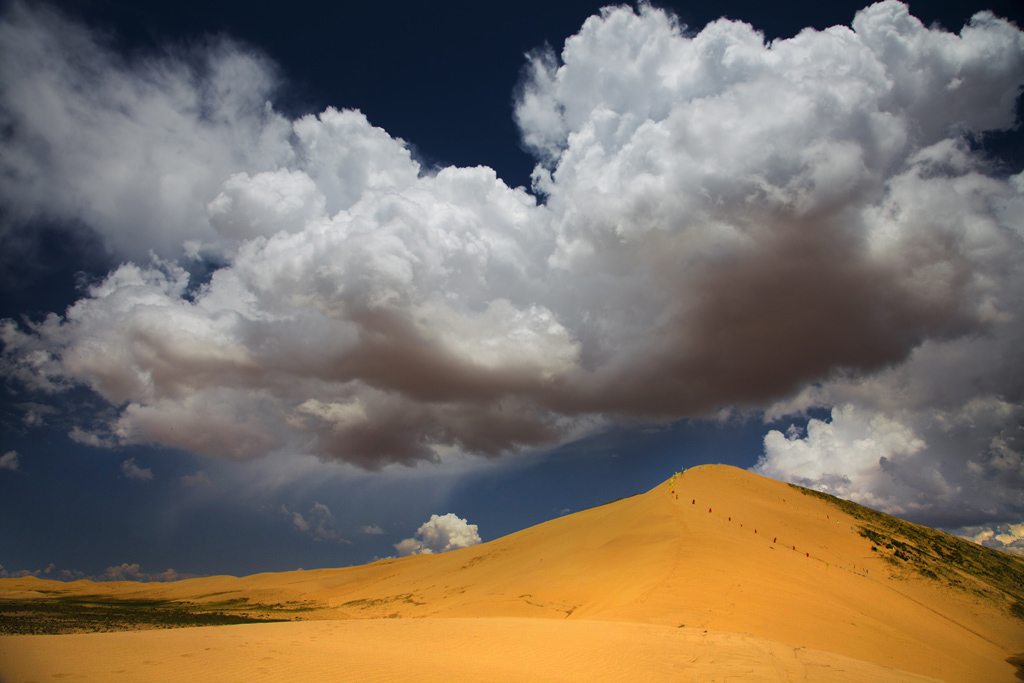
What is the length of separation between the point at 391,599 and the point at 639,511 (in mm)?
22439

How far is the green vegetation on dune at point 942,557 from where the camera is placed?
31.0 meters

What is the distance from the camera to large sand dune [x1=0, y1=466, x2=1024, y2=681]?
13297mm

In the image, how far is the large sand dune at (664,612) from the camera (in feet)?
43.6

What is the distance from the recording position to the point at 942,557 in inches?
1398

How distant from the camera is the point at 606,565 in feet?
97.9

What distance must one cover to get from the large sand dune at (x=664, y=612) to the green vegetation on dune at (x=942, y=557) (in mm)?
205

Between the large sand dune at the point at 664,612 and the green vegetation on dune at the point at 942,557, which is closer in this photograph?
the large sand dune at the point at 664,612

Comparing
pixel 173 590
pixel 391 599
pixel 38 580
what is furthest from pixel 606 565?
pixel 38 580

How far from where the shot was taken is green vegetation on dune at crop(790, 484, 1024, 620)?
1219 inches

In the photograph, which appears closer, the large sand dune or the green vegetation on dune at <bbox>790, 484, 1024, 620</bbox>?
the large sand dune

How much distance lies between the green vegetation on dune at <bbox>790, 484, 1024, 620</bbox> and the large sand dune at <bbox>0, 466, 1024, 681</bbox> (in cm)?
21

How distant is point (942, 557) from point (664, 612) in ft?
97.8

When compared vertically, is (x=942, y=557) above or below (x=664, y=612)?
above

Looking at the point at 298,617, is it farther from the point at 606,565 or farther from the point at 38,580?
the point at 38,580
